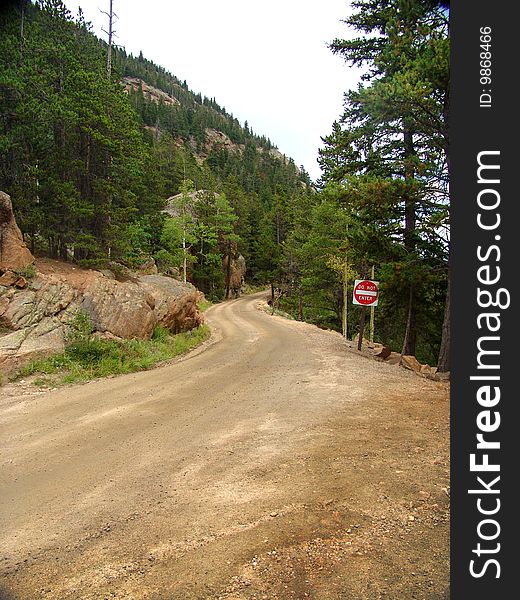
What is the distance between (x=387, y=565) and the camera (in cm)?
277

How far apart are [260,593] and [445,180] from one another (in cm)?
1009

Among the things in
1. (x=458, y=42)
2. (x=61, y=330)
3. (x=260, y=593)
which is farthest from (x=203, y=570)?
(x=61, y=330)

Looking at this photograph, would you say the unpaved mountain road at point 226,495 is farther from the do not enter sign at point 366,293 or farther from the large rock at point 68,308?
the do not enter sign at point 366,293

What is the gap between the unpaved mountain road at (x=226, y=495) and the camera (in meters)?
2.76

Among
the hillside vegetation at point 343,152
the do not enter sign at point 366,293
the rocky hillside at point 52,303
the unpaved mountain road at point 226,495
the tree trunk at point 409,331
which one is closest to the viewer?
the unpaved mountain road at point 226,495

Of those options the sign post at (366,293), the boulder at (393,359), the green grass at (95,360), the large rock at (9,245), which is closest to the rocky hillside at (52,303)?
the large rock at (9,245)

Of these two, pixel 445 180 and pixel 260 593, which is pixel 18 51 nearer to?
pixel 445 180

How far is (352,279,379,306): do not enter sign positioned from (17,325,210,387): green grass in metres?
6.11

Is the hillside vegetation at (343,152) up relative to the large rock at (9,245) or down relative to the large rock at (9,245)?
up

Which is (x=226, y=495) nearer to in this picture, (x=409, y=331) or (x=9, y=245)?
(x=9, y=245)

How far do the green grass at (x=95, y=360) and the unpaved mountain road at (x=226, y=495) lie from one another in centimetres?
111

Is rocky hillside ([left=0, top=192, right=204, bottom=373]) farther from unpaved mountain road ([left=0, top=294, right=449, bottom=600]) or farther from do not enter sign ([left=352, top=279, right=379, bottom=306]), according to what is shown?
do not enter sign ([left=352, top=279, right=379, bottom=306])

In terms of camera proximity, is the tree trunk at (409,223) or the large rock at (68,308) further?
the tree trunk at (409,223)

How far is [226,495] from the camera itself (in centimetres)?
397
